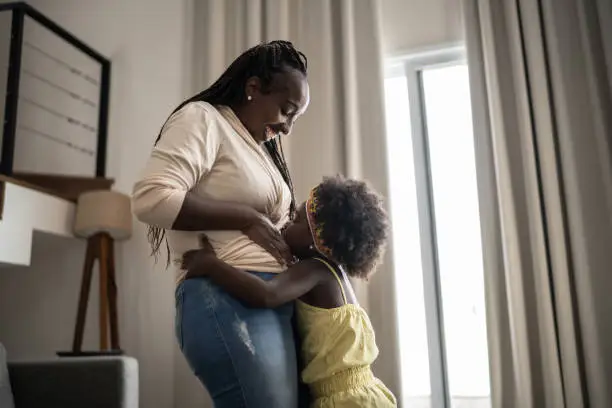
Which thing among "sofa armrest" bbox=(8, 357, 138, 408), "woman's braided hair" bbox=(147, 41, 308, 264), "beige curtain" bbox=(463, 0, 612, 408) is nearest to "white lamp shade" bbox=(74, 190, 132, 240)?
"sofa armrest" bbox=(8, 357, 138, 408)

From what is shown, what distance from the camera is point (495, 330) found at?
2119mm

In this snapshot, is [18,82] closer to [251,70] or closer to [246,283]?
[251,70]

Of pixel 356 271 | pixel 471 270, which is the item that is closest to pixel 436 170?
pixel 471 270

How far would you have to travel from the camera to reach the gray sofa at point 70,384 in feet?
5.50

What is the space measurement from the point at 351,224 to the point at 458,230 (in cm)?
153

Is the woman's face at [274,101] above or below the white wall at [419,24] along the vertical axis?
below

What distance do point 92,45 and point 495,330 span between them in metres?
2.49

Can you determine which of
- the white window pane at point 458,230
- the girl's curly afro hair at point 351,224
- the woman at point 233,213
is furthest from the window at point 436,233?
the woman at point 233,213

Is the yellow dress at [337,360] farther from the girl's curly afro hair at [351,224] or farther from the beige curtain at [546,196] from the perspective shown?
Answer: the beige curtain at [546,196]

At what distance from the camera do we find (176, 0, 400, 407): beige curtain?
7.63 feet

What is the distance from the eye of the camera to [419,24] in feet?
8.25

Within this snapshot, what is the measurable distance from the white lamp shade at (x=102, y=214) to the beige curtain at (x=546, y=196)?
1553mm

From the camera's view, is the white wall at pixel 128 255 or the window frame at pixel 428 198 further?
the white wall at pixel 128 255

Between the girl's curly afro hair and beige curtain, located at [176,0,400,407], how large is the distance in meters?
1.26
